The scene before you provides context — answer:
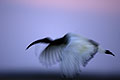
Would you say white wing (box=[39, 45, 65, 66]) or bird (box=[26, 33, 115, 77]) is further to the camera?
white wing (box=[39, 45, 65, 66])

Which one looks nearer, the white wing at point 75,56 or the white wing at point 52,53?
the white wing at point 75,56

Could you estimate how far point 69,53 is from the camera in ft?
2.06

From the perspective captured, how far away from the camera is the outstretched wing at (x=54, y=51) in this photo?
2.32ft

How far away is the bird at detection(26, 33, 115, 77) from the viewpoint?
61cm

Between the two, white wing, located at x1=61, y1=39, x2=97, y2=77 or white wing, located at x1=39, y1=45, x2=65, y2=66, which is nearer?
white wing, located at x1=61, y1=39, x2=97, y2=77

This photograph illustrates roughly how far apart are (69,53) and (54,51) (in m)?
0.10

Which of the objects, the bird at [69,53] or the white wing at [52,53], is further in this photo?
the white wing at [52,53]

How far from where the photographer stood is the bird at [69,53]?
0.61 meters

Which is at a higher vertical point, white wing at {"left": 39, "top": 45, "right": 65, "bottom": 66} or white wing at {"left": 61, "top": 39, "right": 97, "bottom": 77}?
white wing at {"left": 39, "top": 45, "right": 65, "bottom": 66}

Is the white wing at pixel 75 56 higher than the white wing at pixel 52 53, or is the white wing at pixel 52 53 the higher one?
the white wing at pixel 52 53

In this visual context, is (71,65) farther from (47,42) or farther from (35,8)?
(35,8)

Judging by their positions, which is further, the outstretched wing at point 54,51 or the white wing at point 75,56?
the outstretched wing at point 54,51

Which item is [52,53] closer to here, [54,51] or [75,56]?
[54,51]

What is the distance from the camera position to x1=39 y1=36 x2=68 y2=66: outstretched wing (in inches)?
27.8
